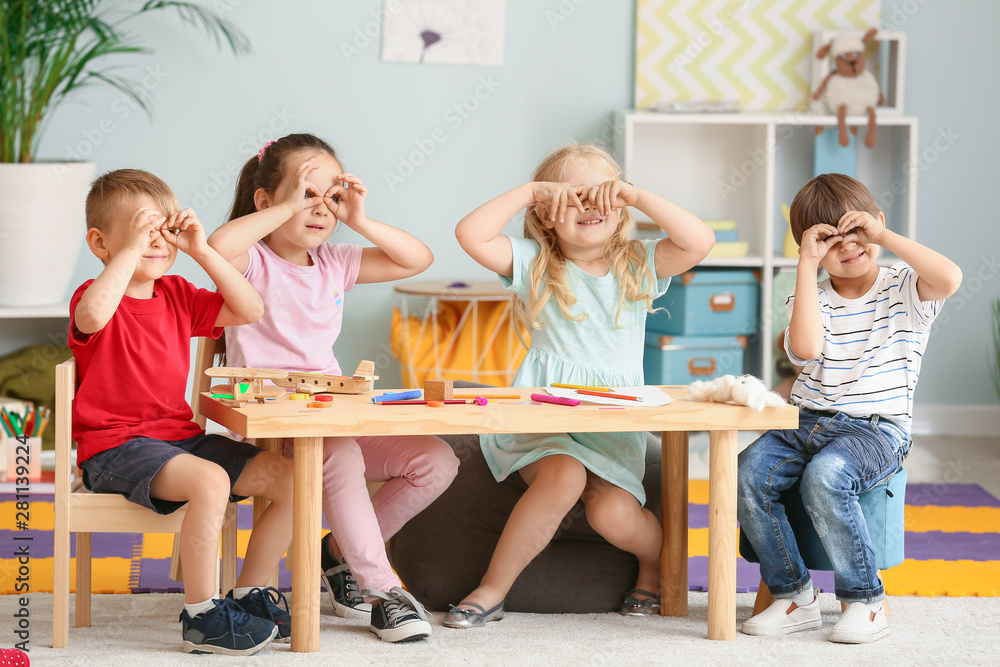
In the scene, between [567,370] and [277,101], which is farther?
[277,101]

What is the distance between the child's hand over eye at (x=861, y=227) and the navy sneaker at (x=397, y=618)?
998 mm

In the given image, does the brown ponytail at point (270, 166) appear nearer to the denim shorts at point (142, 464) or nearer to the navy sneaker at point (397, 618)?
the denim shorts at point (142, 464)

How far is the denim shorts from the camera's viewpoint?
156 cm

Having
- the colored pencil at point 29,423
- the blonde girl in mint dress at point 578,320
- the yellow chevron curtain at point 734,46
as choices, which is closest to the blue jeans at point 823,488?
the blonde girl in mint dress at point 578,320

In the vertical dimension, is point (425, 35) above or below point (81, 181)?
above

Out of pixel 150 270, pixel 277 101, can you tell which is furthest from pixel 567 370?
pixel 277 101

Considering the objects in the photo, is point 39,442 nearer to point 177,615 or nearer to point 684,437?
point 177,615

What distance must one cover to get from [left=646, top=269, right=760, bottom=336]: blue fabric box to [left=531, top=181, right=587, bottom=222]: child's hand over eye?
162cm

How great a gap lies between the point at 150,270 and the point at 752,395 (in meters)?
1.01

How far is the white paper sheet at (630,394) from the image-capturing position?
165 centimetres

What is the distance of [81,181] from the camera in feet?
10.2

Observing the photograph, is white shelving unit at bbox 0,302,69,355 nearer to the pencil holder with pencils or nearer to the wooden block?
the pencil holder with pencils

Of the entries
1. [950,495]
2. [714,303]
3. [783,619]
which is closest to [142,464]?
[783,619]

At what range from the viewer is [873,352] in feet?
6.09
